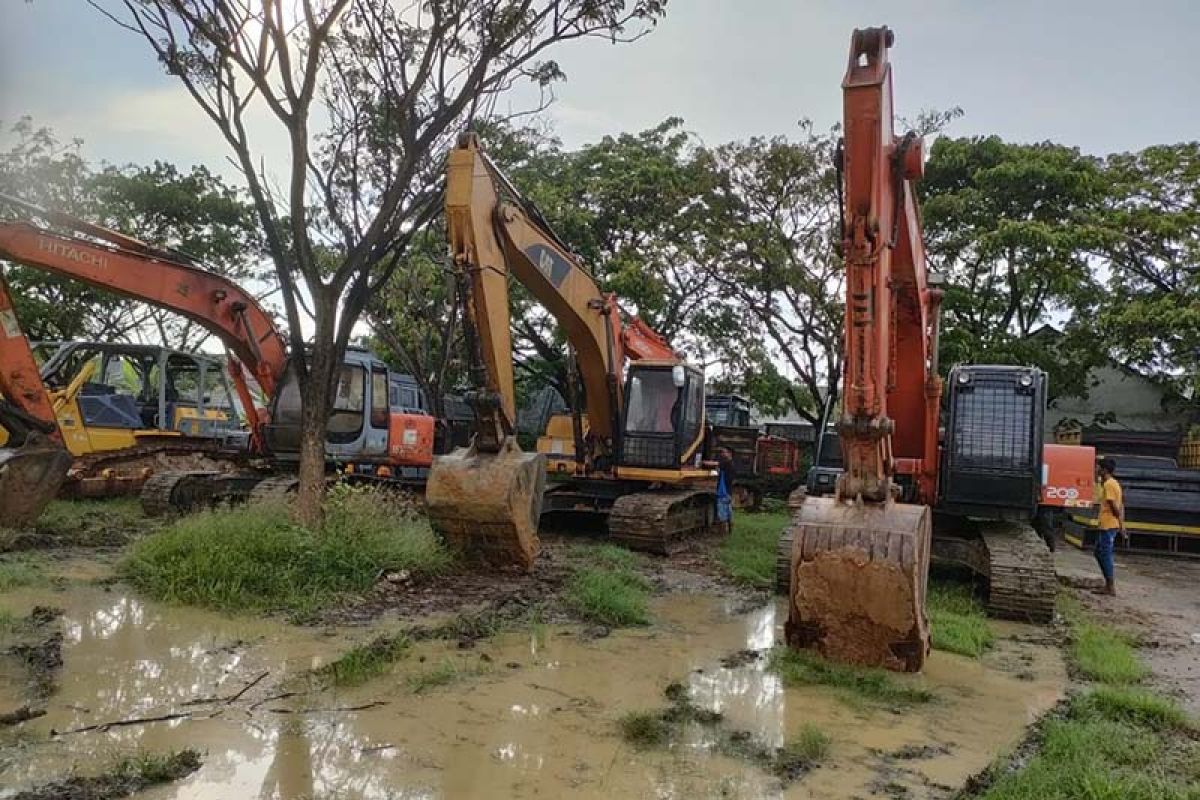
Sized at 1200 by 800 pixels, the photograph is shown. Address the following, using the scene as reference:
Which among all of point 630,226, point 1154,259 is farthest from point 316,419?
point 1154,259

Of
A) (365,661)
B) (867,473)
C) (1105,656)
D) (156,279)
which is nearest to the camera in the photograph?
(365,661)

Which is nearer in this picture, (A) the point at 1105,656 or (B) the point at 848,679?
(B) the point at 848,679

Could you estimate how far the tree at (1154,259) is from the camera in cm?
1661

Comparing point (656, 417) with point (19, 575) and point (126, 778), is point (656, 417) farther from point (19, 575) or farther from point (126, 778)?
point (126, 778)

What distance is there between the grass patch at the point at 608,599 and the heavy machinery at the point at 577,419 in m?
0.61

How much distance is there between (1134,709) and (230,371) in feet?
38.3

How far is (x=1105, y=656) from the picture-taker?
641 cm

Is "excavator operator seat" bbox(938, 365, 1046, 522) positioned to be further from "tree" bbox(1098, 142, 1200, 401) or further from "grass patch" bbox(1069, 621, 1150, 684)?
"tree" bbox(1098, 142, 1200, 401)

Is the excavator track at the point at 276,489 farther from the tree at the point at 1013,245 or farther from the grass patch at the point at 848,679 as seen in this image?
the tree at the point at 1013,245

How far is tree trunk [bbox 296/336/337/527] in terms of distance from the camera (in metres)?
9.05

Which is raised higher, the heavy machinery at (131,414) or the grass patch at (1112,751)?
the heavy machinery at (131,414)

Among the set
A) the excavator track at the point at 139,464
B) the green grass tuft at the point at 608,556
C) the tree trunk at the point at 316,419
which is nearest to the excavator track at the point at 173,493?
the excavator track at the point at 139,464

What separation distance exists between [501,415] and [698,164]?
13377 millimetres

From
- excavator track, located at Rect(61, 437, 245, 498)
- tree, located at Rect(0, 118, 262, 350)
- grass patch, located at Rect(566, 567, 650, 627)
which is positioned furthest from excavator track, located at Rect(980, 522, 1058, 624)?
tree, located at Rect(0, 118, 262, 350)
